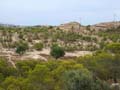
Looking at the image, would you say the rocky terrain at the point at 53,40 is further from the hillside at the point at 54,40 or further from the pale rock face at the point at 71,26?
the pale rock face at the point at 71,26

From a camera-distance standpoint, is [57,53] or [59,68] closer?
[59,68]

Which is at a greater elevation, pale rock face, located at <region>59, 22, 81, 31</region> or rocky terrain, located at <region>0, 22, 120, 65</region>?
pale rock face, located at <region>59, 22, 81, 31</region>

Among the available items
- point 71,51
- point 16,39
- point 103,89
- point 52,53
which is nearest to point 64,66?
point 103,89

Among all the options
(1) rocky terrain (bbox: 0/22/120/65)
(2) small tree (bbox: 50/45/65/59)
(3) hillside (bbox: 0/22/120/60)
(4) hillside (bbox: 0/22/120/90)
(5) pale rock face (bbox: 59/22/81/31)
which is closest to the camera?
(4) hillside (bbox: 0/22/120/90)

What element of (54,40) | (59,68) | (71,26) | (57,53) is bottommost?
(54,40)

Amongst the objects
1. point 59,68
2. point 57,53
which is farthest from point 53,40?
point 59,68

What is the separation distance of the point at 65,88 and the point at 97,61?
15.5 metres

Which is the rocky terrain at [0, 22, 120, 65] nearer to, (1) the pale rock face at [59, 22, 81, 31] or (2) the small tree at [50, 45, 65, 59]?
(2) the small tree at [50, 45, 65, 59]

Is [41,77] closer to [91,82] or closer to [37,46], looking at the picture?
[91,82]

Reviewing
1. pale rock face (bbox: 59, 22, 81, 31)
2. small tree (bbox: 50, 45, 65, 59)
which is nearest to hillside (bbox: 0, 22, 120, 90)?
small tree (bbox: 50, 45, 65, 59)

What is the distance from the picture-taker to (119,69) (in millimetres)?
43250

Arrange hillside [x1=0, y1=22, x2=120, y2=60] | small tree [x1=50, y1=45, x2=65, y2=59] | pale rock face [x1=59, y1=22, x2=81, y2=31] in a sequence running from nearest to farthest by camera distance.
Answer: small tree [x1=50, y1=45, x2=65, y2=59], hillside [x1=0, y1=22, x2=120, y2=60], pale rock face [x1=59, y1=22, x2=81, y2=31]

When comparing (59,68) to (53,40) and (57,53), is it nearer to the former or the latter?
(57,53)

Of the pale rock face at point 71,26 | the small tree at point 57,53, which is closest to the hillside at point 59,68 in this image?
the small tree at point 57,53
